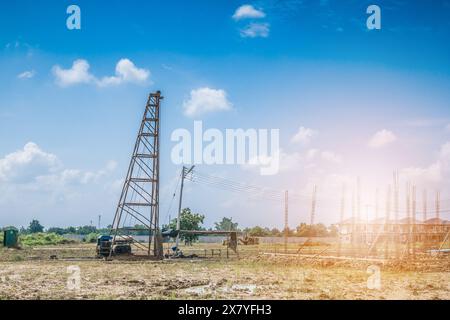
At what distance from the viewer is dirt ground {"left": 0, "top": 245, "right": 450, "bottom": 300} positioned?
17.7m

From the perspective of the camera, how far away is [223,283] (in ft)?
69.6

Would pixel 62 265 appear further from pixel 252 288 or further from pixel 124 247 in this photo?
pixel 252 288

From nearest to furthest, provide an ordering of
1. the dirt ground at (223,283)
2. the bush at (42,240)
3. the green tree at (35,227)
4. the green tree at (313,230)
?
1. the dirt ground at (223,283)
2. the bush at (42,240)
3. the green tree at (313,230)
4. the green tree at (35,227)

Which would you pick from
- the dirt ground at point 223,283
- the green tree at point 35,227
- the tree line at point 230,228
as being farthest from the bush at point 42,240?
the green tree at point 35,227

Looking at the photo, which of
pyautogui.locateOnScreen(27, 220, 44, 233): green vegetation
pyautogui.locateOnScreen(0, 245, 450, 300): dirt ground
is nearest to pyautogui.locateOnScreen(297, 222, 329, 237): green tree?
pyautogui.locateOnScreen(0, 245, 450, 300): dirt ground

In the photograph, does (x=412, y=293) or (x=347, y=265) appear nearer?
(x=412, y=293)

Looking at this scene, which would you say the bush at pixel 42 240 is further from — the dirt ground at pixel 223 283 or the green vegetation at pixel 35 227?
the green vegetation at pixel 35 227

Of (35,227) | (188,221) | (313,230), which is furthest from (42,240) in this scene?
(35,227)

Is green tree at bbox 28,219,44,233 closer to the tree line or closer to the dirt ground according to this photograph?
the tree line

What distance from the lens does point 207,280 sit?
22312 millimetres

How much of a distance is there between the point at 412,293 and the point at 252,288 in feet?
20.9

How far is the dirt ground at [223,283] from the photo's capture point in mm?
17734

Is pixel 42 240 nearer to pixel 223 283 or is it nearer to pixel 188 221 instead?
pixel 188 221
